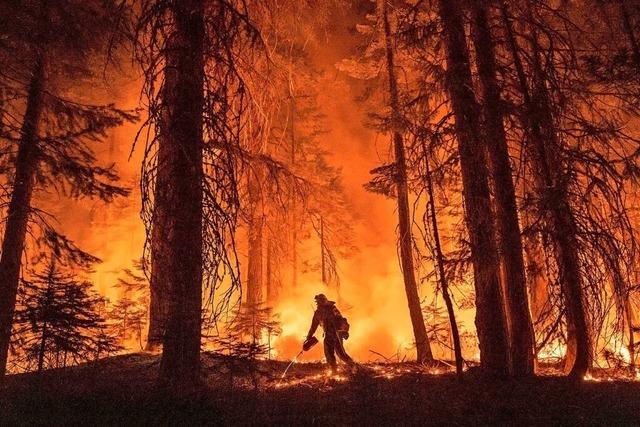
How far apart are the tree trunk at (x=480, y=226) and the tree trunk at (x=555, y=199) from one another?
32.9 inches

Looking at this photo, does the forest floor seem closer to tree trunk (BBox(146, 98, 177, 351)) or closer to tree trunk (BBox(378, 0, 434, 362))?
tree trunk (BBox(146, 98, 177, 351))

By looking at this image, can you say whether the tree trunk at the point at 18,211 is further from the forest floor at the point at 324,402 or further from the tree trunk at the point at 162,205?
the tree trunk at the point at 162,205

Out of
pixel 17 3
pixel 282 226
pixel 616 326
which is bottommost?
pixel 616 326

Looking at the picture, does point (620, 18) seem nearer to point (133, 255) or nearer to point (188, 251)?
point (188, 251)

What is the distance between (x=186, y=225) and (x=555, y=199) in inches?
220

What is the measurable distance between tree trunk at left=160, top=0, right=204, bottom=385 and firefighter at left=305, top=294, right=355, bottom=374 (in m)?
4.04

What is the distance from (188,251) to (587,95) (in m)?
7.26

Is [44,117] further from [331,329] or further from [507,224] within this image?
[507,224]

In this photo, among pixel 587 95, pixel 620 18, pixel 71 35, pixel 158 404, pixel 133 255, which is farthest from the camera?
pixel 133 255

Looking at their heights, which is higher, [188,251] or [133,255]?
[133,255]

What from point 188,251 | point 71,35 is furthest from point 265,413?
point 71,35

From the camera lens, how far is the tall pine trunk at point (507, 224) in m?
8.12

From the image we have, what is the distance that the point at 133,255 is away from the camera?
3359 cm

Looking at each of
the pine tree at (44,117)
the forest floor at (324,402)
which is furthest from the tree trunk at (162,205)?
the pine tree at (44,117)
